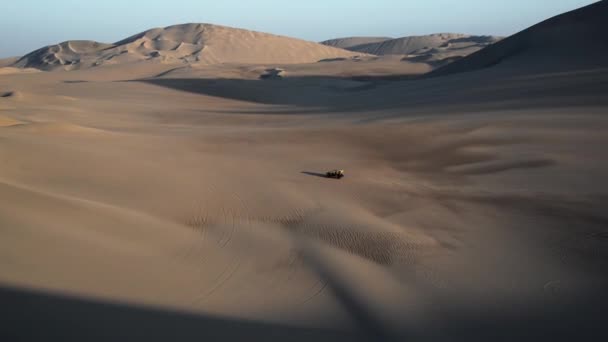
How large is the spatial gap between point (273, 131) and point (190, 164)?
142 inches

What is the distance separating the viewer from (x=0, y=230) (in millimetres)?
4355

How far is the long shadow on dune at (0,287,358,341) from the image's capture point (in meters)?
3.16

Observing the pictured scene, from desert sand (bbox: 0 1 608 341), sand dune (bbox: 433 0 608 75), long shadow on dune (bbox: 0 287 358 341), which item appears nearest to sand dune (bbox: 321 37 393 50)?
sand dune (bbox: 433 0 608 75)

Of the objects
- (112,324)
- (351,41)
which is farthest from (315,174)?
(351,41)

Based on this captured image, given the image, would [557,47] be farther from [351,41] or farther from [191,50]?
[351,41]

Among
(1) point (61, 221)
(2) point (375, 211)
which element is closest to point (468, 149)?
(2) point (375, 211)

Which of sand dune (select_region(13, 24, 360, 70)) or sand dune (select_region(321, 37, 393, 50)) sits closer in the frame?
sand dune (select_region(13, 24, 360, 70))

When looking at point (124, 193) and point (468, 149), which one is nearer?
point (124, 193)

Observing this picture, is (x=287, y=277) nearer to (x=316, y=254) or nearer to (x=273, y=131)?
(x=316, y=254)

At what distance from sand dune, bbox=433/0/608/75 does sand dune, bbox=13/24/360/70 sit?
33.4 metres

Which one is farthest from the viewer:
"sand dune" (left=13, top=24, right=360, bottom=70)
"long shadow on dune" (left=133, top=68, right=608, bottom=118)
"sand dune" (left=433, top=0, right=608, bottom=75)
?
"sand dune" (left=13, top=24, right=360, bottom=70)

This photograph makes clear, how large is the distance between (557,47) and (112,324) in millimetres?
24897

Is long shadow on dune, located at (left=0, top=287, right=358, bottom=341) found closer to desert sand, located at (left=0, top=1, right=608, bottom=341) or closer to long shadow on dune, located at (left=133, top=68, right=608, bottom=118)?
desert sand, located at (left=0, top=1, right=608, bottom=341)

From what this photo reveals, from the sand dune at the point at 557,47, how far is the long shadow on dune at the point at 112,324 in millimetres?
18939
